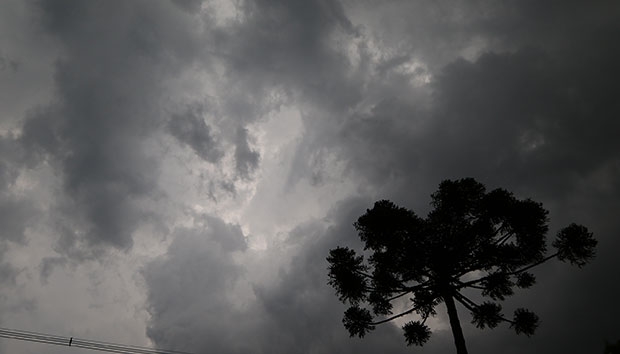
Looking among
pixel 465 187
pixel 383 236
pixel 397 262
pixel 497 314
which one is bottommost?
pixel 497 314

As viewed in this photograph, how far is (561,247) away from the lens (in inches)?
535

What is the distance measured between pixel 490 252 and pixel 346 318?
7.94 metres

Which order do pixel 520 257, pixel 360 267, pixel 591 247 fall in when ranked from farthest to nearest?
1. pixel 360 267
2. pixel 520 257
3. pixel 591 247

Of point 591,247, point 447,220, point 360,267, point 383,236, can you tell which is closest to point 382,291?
point 360,267

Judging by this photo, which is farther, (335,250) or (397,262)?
(335,250)

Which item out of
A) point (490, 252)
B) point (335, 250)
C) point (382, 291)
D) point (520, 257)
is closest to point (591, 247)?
point (520, 257)

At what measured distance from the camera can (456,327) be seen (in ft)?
43.4

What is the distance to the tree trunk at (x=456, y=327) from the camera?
1275 cm

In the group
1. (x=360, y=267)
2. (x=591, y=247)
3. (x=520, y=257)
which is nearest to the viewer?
(x=591, y=247)

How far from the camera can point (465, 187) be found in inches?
611

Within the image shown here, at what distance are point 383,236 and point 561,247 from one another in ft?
26.4

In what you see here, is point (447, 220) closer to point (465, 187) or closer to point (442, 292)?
point (465, 187)

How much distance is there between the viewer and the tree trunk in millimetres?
12754

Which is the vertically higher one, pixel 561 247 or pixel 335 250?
pixel 335 250
